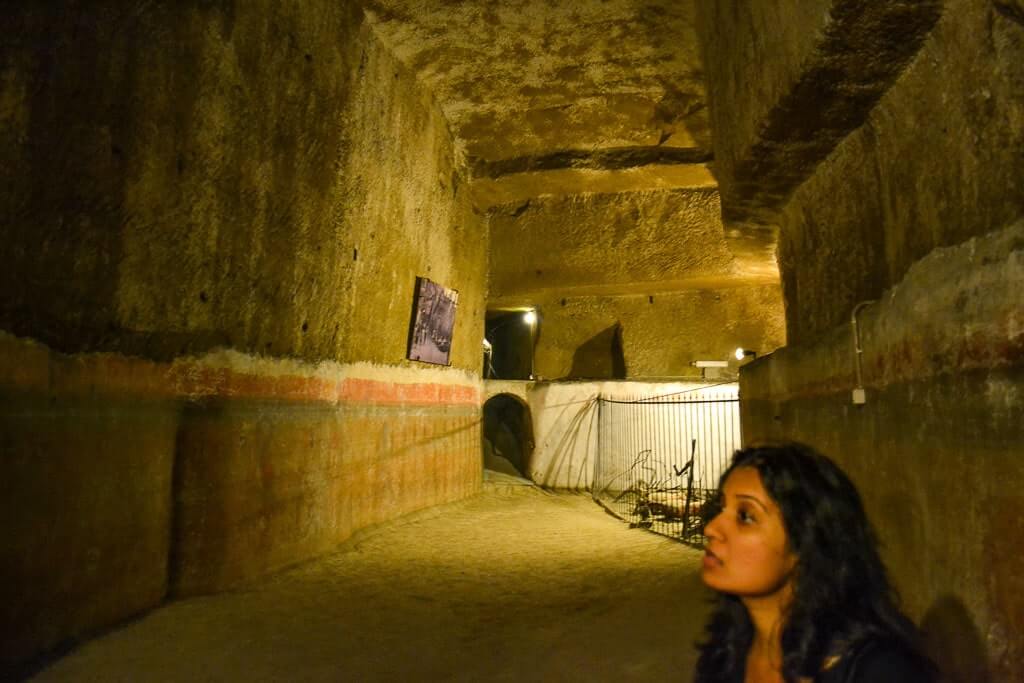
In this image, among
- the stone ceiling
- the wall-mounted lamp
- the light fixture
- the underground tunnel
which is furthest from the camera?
the light fixture

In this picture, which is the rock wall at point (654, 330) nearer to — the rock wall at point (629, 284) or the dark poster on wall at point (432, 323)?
the rock wall at point (629, 284)

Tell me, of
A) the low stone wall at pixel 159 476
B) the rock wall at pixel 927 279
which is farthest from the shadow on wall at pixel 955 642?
the low stone wall at pixel 159 476

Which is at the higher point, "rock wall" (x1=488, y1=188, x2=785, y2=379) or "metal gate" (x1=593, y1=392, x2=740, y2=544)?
"rock wall" (x1=488, y1=188, x2=785, y2=379)

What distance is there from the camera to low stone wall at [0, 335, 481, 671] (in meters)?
3.28

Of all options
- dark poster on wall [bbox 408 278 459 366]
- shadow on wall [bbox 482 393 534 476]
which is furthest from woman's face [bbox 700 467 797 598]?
shadow on wall [bbox 482 393 534 476]

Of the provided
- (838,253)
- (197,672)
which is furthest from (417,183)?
(197,672)

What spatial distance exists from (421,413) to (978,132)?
6.90 meters

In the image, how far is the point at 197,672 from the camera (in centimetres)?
330

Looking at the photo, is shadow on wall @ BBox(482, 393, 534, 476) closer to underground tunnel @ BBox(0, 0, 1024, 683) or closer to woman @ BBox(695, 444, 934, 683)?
underground tunnel @ BBox(0, 0, 1024, 683)

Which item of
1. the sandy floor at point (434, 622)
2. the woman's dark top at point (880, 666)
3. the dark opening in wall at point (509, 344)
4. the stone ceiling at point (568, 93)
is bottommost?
the sandy floor at point (434, 622)

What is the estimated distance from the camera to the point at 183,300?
4.34m

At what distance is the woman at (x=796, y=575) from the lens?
1.17m

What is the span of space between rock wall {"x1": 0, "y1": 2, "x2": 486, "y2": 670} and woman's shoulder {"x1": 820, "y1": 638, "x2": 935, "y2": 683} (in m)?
3.63

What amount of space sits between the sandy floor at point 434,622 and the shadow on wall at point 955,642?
3.98ft
